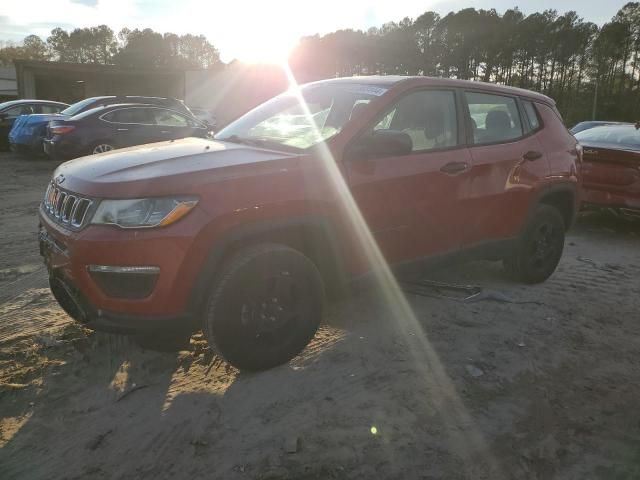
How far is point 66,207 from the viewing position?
2.87 metres

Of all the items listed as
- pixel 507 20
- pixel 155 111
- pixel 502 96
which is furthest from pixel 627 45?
pixel 502 96

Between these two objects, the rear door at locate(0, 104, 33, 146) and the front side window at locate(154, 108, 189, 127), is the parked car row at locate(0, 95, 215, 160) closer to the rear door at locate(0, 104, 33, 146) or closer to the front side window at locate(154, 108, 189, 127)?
the front side window at locate(154, 108, 189, 127)

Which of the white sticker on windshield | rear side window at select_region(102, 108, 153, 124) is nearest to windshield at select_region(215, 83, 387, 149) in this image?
the white sticker on windshield

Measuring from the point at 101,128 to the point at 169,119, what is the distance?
1572 millimetres

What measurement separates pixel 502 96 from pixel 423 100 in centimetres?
105

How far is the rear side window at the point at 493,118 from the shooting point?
13.5 feet

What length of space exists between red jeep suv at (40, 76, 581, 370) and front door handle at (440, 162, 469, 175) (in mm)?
11

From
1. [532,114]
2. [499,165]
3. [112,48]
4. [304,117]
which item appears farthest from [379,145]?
[112,48]

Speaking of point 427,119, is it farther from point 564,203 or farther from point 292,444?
point 292,444

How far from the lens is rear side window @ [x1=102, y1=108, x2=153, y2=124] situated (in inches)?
453

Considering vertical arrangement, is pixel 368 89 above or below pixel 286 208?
above

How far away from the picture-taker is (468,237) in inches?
159

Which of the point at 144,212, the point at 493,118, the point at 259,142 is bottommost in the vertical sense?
the point at 144,212

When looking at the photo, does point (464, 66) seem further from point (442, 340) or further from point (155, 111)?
point (442, 340)
